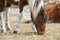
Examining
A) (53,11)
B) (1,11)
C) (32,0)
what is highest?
(32,0)

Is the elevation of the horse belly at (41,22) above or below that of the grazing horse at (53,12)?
above

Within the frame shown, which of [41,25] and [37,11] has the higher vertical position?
[37,11]

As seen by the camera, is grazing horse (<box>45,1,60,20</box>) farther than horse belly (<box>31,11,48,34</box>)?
Yes

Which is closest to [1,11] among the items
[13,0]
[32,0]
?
[13,0]

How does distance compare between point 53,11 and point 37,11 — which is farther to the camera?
point 53,11

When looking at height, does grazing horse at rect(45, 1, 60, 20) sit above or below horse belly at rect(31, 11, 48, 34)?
below

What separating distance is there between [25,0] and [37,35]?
47cm

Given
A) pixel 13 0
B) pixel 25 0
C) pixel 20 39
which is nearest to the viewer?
pixel 20 39

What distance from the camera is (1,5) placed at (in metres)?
2.83

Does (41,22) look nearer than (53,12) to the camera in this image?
Yes

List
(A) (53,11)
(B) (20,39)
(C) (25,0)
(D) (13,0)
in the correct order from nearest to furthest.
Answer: (B) (20,39) → (C) (25,0) → (D) (13,0) → (A) (53,11)

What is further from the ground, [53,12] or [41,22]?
[41,22]

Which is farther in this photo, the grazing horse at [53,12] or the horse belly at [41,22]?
the grazing horse at [53,12]

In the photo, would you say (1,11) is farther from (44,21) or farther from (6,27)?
A: (44,21)
